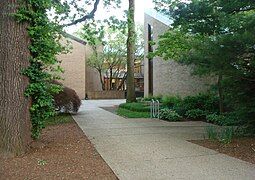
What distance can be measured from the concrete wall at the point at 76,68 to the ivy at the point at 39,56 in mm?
31814

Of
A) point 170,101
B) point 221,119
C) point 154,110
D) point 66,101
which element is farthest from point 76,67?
point 221,119

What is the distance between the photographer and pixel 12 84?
7066mm

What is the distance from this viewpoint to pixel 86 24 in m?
11.4

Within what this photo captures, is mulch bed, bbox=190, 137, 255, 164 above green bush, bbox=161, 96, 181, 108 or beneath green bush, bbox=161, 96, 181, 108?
beneath

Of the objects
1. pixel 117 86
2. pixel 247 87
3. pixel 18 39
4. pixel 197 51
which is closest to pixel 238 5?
pixel 197 51

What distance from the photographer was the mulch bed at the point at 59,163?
18.5ft

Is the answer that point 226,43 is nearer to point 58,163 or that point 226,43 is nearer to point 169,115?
point 58,163

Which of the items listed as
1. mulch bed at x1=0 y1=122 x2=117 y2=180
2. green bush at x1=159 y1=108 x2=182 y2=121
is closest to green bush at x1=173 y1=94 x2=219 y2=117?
green bush at x1=159 y1=108 x2=182 y2=121

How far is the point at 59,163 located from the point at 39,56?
2.50 m

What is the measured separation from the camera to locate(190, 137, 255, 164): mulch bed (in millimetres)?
7148

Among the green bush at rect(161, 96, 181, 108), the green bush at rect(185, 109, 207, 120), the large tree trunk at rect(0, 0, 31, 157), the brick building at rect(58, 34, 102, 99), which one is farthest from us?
the brick building at rect(58, 34, 102, 99)

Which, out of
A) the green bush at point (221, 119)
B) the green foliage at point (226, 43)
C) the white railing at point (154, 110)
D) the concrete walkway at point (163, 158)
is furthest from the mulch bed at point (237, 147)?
the white railing at point (154, 110)

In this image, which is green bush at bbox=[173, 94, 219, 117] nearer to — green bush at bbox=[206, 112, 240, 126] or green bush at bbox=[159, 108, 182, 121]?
green bush at bbox=[159, 108, 182, 121]

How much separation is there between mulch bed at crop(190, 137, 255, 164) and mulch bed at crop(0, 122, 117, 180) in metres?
2.77
